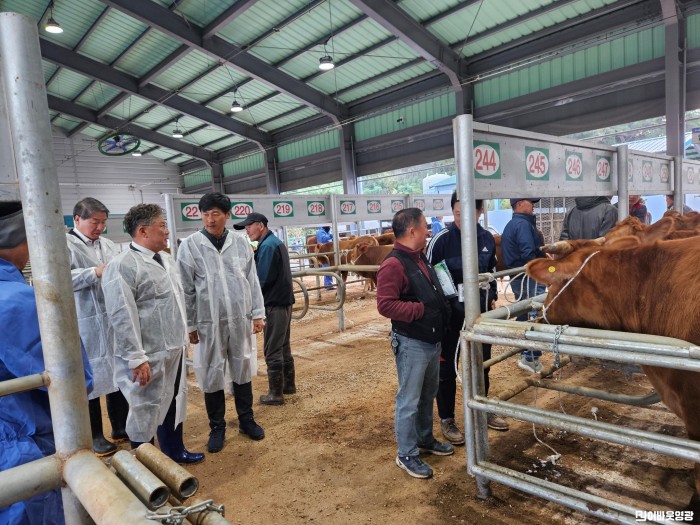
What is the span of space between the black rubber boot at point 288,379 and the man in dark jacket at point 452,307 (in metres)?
1.82

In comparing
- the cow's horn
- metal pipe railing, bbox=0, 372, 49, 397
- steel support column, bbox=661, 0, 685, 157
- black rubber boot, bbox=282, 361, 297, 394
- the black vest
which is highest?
steel support column, bbox=661, 0, 685, 157

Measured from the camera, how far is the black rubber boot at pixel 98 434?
3527 millimetres

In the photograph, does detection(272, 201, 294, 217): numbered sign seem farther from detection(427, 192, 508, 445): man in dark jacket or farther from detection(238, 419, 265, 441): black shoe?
detection(427, 192, 508, 445): man in dark jacket

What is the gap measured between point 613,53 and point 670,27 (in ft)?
4.22

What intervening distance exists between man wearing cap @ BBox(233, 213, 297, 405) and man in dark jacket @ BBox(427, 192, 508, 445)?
5.53ft

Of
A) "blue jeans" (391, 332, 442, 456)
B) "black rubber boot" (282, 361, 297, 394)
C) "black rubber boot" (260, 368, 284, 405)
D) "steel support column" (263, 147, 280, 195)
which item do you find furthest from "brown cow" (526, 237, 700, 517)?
"steel support column" (263, 147, 280, 195)

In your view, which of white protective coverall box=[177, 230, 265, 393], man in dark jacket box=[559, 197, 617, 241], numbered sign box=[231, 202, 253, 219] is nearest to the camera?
white protective coverall box=[177, 230, 265, 393]

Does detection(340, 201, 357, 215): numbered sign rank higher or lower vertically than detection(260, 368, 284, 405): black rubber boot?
higher

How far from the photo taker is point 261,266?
14.2 ft

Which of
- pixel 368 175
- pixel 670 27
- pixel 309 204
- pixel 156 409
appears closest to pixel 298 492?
pixel 156 409

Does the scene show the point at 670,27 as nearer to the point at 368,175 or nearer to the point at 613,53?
the point at 613,53

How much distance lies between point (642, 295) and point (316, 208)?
6012 mm

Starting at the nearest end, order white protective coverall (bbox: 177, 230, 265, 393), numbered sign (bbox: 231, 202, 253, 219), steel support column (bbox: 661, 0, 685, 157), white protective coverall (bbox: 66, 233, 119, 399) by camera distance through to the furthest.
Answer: white protective coverall (bbox: 66, 233, 119, 399) < white protective coverall (bbox: 177, 230, 265, 393) < numbered sign (bbox: 231, 202, 253, 219) < steel support column (bbox: 661, 0, 685, 157)

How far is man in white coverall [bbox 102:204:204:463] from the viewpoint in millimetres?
2729
